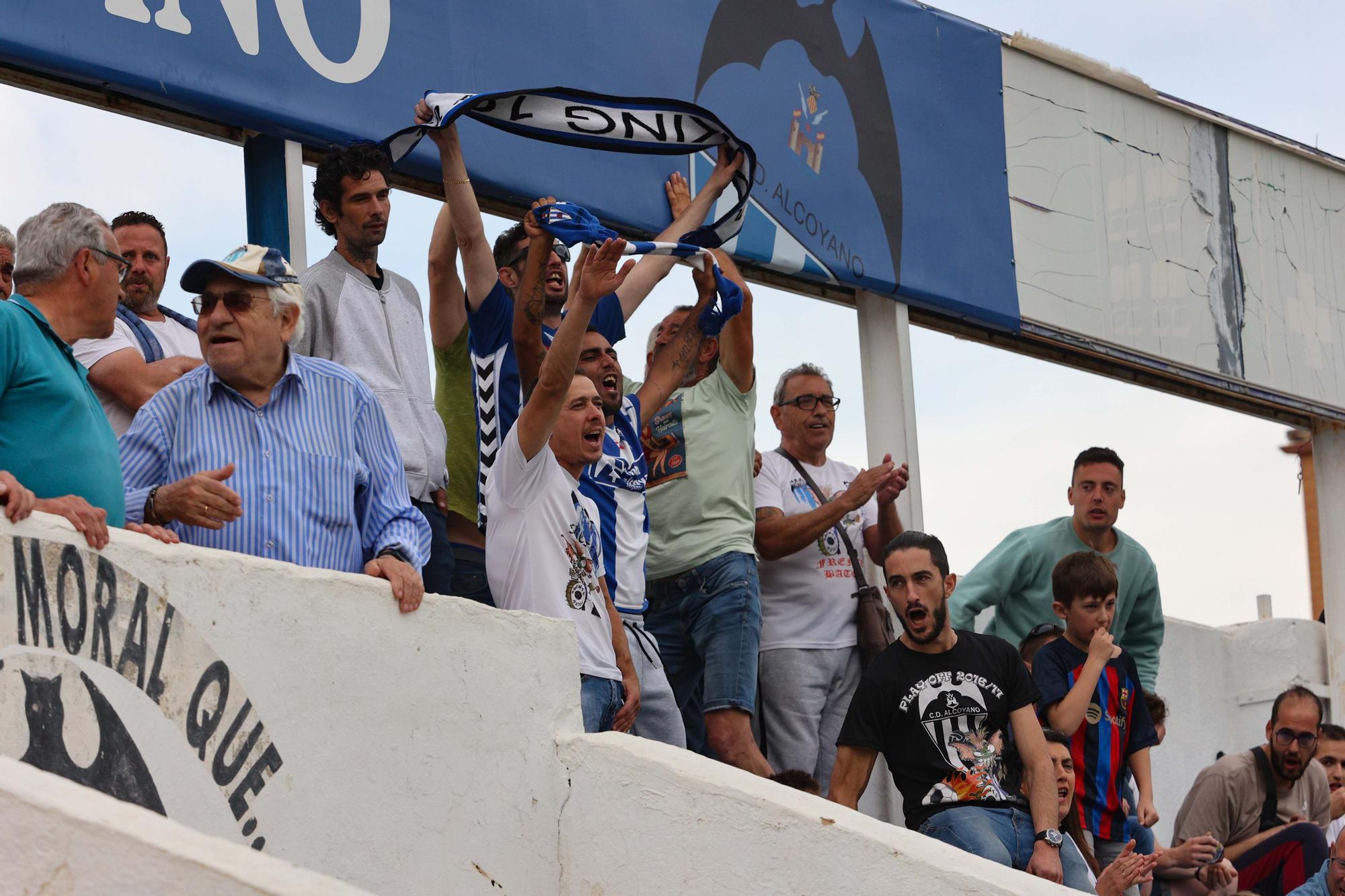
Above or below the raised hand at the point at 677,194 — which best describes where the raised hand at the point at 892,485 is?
below

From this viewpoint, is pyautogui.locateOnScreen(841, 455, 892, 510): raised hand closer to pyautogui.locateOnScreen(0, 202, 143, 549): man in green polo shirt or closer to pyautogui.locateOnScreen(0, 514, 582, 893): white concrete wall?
pyautogui.locateOnScreen(0, 514, 582, 893): white concrete wall

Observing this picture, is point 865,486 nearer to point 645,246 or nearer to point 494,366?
point 645,246

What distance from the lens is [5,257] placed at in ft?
15.6

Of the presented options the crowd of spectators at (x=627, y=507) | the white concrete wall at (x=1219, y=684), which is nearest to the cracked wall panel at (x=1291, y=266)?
the white concrete wall at (x=1219, y=684)

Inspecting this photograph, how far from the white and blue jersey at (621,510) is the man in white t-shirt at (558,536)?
0.28m

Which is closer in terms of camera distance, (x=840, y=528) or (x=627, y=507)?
(x=627, y=507)

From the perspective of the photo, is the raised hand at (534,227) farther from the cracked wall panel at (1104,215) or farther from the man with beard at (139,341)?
the cracked wall panel at (1104,215)

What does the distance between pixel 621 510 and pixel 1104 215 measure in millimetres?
4541

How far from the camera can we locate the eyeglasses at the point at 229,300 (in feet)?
14.4

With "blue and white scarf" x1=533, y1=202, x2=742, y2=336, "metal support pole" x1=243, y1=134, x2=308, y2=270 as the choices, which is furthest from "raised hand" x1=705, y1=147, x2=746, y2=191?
"metal support pole" x1=243, y1=134, x2=308, y2=270

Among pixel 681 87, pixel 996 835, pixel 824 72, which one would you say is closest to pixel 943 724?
pixel 996 835

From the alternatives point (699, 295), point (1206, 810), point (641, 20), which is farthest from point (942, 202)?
point (1206, 810)

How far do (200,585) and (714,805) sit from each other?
1.33 meters

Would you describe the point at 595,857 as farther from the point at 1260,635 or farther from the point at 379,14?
the point at 1260,635
